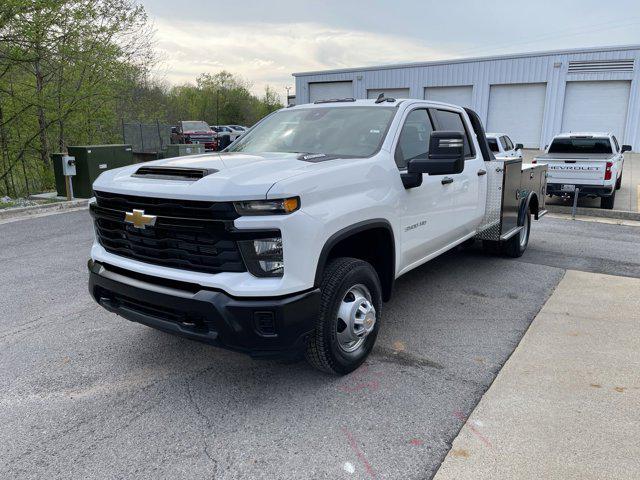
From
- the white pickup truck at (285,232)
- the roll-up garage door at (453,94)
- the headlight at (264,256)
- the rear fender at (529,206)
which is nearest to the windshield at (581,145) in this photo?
the rear fender at (529,206)

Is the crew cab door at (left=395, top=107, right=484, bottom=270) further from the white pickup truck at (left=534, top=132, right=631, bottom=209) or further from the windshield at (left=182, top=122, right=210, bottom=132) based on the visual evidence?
the windshield at (left=182, top=122, right=210, bottom=132)

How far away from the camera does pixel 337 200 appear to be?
3244 mm

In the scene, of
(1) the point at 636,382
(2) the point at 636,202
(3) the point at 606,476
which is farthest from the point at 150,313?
(2) the point at 636,202

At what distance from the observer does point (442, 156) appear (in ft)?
12.2

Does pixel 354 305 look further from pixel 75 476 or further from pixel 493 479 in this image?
pixel 75 476

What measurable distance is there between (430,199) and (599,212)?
8.45 m

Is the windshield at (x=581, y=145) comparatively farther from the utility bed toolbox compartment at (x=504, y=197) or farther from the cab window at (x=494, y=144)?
the utility bed toolbox compartment at (x=504, y=197)

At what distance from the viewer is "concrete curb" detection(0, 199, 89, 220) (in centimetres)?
1000

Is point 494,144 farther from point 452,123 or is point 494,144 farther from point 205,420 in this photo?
point 205,420

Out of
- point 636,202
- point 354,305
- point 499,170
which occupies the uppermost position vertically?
point 499,170

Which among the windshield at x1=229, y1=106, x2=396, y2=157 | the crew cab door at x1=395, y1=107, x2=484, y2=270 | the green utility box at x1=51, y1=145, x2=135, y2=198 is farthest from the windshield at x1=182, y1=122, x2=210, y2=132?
the crew cab door at x1=395, y1=107, x2=484, y2=270

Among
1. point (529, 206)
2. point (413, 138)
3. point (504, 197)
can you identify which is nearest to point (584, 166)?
point (529, 206)

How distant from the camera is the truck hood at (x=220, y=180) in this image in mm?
2824

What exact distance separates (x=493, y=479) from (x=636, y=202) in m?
12.0
